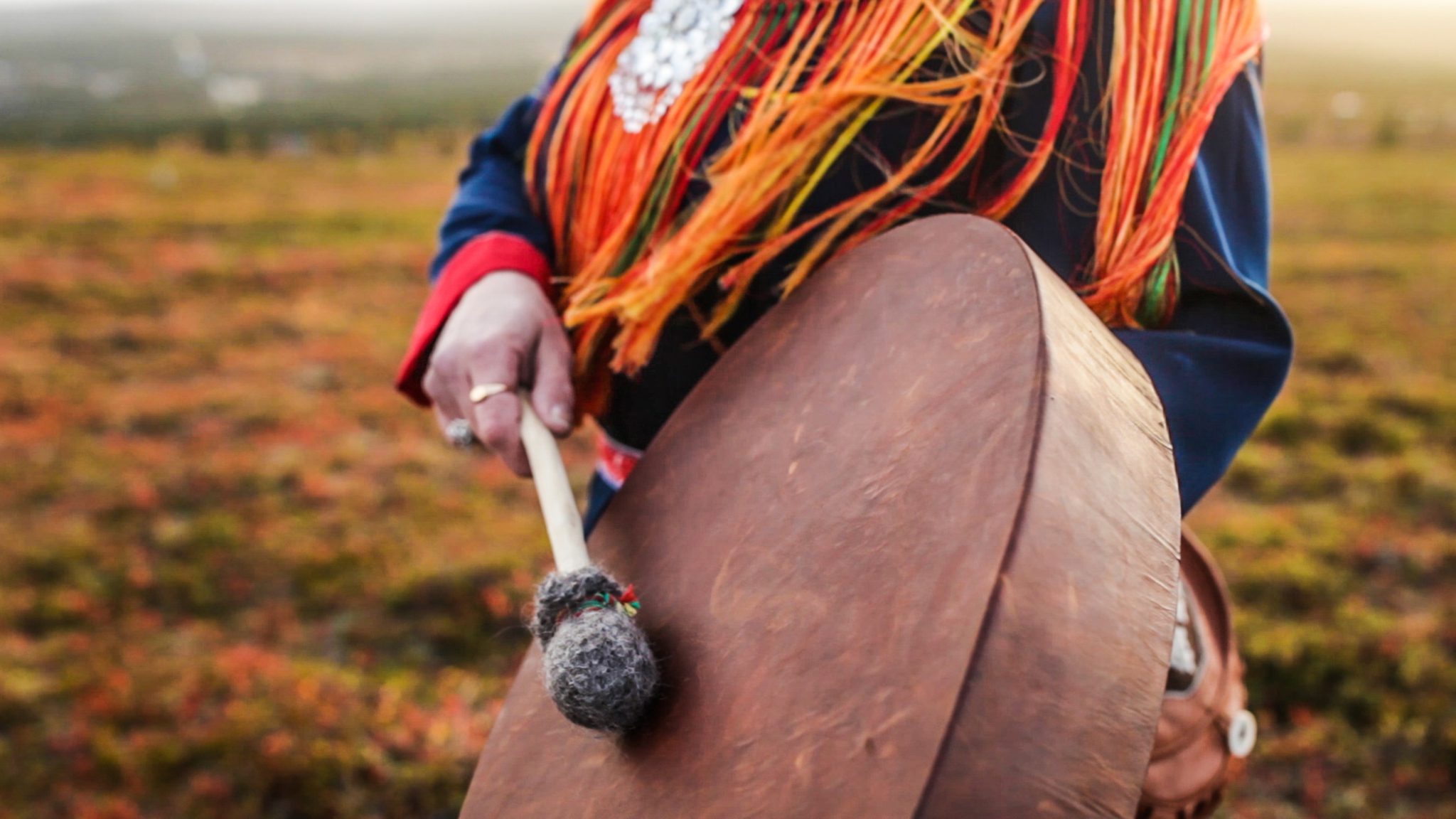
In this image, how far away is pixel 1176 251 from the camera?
2.77 ft

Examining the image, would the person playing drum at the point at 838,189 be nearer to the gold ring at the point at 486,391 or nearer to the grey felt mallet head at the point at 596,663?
the gold ring at the point at 486,391

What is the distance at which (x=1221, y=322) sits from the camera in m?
0.86

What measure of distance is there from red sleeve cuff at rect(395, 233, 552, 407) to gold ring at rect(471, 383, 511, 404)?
0.17m

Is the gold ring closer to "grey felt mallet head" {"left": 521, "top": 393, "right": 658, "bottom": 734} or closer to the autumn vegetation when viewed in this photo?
"grey felt mallet head" {"left": 521, "top": 393, "right": 658, "bottom": 734}

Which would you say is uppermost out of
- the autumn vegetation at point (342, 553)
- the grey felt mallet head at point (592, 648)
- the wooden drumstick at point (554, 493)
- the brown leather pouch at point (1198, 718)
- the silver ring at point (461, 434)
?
the grey felt mallet head at point (592, 648)

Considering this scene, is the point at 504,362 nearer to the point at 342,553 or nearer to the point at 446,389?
the point at 446,389

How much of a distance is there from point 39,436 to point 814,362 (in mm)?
5302

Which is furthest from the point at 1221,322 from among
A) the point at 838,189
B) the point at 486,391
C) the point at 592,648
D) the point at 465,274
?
the point at 465,274

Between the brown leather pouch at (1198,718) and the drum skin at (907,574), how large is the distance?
21.3 inches

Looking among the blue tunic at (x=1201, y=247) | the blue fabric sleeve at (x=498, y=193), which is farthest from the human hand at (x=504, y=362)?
the blue tunic at (x=1201, y=247)

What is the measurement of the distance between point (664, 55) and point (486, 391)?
16.4 inches

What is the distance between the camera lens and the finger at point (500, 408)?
1028 millimetres

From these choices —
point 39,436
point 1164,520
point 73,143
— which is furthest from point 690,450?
point 73,143

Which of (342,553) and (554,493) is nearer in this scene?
(554,493)
